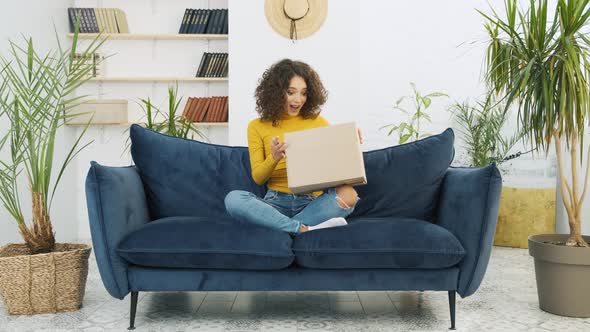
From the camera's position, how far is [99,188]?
94.3 inches

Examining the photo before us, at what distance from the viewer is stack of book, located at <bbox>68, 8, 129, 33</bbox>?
16.1ft

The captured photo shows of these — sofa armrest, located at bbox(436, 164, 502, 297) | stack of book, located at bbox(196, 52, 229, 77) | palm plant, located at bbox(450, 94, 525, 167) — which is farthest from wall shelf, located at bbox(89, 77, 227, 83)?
sofa armrest, located at bbox(436, 164, 502, 297)

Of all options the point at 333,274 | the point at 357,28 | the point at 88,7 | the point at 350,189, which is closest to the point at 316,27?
the point at 357,28

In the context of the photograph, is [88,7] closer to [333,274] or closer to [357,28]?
[357,28]

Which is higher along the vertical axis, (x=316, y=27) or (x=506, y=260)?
(x=316, y=27)

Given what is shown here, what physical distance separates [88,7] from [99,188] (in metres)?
3.07

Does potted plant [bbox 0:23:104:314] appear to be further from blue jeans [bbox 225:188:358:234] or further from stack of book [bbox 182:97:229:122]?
stack of book [bbox 182:97:229:122]

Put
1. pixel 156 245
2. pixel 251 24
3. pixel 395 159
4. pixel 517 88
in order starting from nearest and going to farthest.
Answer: pixel 156 245, pixel 517 88, pixel 395 159, pixel 251 24

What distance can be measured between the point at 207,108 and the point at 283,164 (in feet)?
7.35

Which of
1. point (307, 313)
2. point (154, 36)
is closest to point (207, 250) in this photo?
point (307, 313)

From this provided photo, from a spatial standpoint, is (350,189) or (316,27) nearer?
(350,189)

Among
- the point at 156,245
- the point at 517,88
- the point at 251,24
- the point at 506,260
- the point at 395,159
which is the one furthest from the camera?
the point at 251,24

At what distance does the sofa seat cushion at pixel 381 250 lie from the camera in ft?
7.72

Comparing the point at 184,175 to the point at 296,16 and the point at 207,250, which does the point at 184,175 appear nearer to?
the point at 207,250
